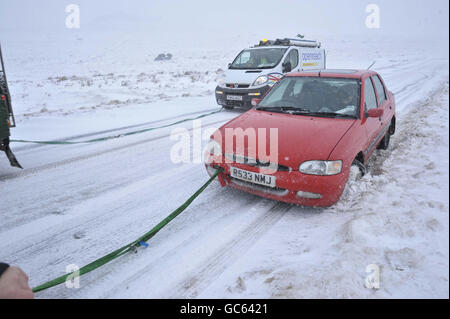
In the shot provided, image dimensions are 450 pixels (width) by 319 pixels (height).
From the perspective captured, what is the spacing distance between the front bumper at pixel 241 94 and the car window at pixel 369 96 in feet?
13.4

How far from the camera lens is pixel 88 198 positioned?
3.97 metres

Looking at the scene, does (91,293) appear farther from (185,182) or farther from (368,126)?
(368,126)

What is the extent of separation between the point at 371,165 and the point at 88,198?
13.8 feet

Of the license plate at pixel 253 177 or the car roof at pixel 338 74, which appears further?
the car roof at pixel 338 74

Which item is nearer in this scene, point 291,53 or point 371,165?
point 371,165

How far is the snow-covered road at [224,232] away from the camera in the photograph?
2362 mm

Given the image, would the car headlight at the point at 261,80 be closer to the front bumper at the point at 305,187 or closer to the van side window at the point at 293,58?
the van side window at the point at 293,58

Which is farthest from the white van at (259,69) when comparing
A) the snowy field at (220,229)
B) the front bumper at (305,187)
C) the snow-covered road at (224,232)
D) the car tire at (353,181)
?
the front bumper at (305,187)

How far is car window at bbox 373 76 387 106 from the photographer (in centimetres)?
510

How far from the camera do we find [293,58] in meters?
10.1

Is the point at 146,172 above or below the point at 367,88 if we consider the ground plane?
below

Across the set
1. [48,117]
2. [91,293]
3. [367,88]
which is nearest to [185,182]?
[91,293]

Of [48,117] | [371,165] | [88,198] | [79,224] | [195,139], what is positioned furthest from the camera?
[48,117]
